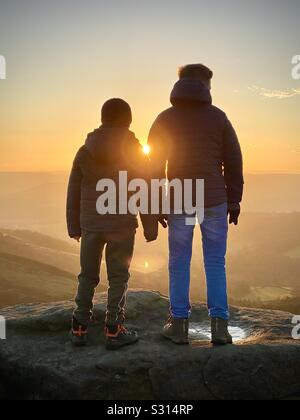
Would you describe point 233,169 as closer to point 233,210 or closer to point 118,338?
point 233,210

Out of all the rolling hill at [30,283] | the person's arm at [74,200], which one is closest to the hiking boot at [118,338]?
the person's arm at [74,200]

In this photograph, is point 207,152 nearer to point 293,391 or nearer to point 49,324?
point 293,391

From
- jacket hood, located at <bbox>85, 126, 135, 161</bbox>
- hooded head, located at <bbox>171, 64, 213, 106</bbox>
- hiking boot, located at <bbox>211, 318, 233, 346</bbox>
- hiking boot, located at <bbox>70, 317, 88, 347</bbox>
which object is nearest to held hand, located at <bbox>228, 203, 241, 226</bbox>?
hiking boot, located at <bbox>211, 318, 233, 346</bbox>

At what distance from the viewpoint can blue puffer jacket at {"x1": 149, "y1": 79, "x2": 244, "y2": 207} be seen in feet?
20.1

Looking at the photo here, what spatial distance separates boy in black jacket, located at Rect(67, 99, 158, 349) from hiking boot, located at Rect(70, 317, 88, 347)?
2 centimetres

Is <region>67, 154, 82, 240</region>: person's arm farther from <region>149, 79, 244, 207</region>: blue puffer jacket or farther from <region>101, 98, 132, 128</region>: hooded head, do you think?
<region>149, 79, 244, 207</region>: blue puffer jacket

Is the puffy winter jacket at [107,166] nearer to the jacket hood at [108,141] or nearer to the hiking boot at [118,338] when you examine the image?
the jacket hood at [108,141]

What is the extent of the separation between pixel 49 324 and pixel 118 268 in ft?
6.36

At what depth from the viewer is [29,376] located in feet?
19.9

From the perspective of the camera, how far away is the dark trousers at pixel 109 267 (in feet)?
20.7

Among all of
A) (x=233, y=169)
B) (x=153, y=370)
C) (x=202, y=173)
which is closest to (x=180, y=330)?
(x=153, y=370)

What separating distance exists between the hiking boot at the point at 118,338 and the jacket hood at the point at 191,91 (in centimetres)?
355

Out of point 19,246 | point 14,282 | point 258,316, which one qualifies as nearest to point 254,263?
point 19,246

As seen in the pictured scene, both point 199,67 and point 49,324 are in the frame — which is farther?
point 49,324
